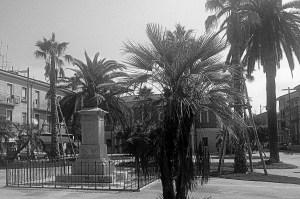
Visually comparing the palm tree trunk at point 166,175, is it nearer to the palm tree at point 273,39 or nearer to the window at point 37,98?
the palm tree at point 273,39

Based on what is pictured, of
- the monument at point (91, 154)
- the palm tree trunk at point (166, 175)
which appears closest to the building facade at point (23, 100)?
the monument at point (91, 154)

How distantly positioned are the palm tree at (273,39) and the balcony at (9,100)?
87.9 feet

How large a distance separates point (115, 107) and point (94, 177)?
2168 cm

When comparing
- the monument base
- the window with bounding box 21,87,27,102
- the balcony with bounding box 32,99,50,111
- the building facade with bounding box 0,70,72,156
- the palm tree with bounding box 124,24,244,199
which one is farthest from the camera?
the balcony with bounding box 32,99,50,111

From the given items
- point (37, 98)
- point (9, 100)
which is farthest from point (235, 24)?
point (37, 98)

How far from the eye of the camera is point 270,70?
97.1 feet

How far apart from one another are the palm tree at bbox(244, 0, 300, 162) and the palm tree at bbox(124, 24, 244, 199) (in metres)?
21.6

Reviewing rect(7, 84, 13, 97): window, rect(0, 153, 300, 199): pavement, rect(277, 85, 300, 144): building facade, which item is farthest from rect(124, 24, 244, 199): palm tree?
rect(277, 85, 300, 144): building facade

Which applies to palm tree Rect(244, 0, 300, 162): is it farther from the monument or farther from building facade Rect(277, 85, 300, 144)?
building facade Rect(277, 85, 300, 144)

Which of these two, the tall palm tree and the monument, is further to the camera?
the tall palm tree

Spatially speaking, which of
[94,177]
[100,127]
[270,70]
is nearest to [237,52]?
[270,70]

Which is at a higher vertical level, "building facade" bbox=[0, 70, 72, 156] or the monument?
"building facade" bbox=[0, 70, 72, 156]

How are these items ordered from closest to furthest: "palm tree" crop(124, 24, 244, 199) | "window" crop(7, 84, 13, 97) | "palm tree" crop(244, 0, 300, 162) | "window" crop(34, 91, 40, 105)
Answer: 1. "palm tree" crop(124, 24, 244, 199)
2. "palm tree" crop(244, 0, 300, 162)
3. "window" crop(7, 84, 13, 97)
4. "window" crop(34, 91, 40, 105)

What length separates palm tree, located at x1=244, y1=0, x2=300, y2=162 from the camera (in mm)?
29500
